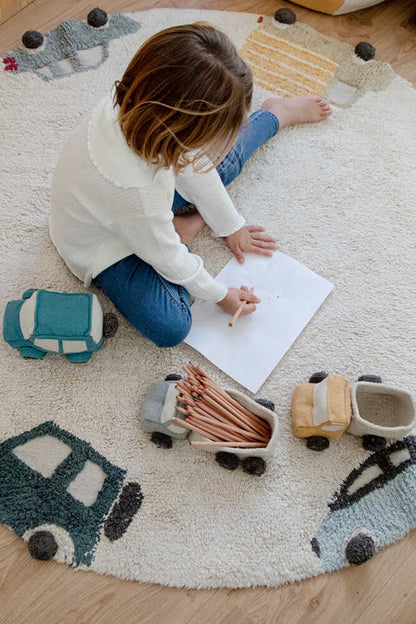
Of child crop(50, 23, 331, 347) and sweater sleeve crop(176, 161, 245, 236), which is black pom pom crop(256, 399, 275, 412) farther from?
sweater sleeve crop(176, 161, 245, 236)

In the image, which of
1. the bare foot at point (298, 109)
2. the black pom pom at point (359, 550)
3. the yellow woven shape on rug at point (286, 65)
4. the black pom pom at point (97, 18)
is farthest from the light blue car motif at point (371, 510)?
the black pom pom at point (97, 18)

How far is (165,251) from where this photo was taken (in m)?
0.79

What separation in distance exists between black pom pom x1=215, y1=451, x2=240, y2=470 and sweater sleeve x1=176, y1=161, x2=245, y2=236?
0.39 metres

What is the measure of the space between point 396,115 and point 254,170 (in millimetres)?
338

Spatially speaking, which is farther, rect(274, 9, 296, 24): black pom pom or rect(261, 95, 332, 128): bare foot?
rect(274, 9, 296, 24): black pom pom

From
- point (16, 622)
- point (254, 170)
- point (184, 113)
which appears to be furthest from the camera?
point (254, 170)

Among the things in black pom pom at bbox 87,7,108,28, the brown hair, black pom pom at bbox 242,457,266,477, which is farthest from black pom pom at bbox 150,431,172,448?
black pom pom at bbox 87,7,108,28

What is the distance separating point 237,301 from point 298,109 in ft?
1.51

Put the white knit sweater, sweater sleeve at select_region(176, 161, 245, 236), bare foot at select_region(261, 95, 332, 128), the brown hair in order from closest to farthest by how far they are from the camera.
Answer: the brown hair → the white knit sweater → sweater sleeve at select_region(176, 161, 245, 236) → bare foot at select_region(261, 95, 332, 128)

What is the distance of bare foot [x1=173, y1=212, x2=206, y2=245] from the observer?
0.98m

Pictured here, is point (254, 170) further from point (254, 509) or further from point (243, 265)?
point (254, 509)

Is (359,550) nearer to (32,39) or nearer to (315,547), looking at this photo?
(315,547)

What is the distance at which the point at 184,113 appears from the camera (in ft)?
1.92

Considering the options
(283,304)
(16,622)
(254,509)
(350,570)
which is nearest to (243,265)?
(283,304)
